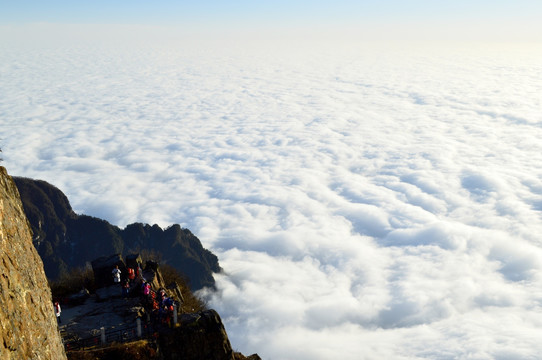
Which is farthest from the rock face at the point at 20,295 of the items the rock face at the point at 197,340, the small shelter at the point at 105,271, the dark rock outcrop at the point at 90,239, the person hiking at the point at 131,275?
the dark rock outcrop at the point at 90,239

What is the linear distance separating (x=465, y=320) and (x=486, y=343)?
49.1 feet

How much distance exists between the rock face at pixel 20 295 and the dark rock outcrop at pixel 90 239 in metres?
122

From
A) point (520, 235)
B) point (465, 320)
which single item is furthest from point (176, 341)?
point (520, 235)

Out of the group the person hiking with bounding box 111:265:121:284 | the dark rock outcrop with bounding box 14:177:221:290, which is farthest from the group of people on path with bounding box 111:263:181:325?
the dark rock outcrop with bounding box 14:177:221:290

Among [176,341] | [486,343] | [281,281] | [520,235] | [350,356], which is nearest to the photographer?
[176,341]

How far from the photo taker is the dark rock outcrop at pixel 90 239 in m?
134

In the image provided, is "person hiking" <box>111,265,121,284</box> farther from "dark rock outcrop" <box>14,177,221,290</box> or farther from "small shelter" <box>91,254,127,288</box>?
"dark rock outcrop" <box>14,177,221,290</box>

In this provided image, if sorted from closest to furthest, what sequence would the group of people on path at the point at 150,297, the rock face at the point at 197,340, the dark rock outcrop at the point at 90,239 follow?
the rock face at the point at 197,340 < the group of people on path at the point at 150,297 < the dark rock outcrop at the point at 90,239

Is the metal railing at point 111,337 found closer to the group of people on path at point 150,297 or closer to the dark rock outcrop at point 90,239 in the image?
the group of people on path at point 150,297

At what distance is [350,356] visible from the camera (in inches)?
4483

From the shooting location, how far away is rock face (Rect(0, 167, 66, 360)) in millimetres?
10328

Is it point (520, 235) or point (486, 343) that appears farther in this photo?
point (520, 235)

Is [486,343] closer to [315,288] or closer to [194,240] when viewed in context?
[315,288]

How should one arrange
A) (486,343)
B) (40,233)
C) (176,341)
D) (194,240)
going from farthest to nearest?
(194,240)
(40,233)
(486,343)
(176,341)
